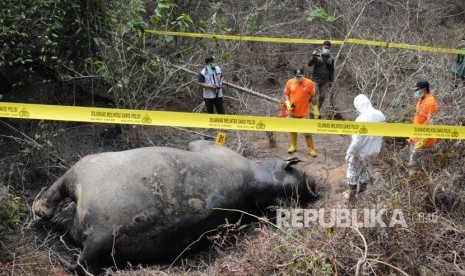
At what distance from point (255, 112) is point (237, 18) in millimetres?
2705

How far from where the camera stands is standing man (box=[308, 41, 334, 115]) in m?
9.60

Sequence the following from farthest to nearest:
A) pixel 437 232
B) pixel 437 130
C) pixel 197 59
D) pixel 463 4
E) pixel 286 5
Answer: pixel 463 4, pixel 286 5, pixel 197 59, pixel 437 130, pixel 437 232

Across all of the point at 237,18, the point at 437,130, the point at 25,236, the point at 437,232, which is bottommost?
the point at 25,236

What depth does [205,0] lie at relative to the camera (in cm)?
1183

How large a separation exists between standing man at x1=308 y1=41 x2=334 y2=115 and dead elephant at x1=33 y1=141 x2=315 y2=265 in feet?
11.6

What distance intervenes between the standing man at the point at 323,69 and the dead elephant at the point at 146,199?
353 cm

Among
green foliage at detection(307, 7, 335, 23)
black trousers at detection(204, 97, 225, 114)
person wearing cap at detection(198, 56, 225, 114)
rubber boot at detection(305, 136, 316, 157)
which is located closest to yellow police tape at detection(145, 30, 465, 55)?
green foliage at detection(307, 7, 335, 23)

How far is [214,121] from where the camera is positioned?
7156 mm

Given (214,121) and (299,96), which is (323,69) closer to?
(299,96)

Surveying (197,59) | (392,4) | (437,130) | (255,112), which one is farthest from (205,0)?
(437,130)

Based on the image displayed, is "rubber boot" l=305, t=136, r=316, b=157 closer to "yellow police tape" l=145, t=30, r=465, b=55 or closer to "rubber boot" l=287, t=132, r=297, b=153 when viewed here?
"rubber boot" l=287, t=132, r=297, b=153

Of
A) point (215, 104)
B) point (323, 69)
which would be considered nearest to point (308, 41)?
point (323, 69)

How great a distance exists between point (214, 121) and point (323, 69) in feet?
10.6

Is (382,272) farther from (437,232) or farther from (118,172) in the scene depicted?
(118,172)
